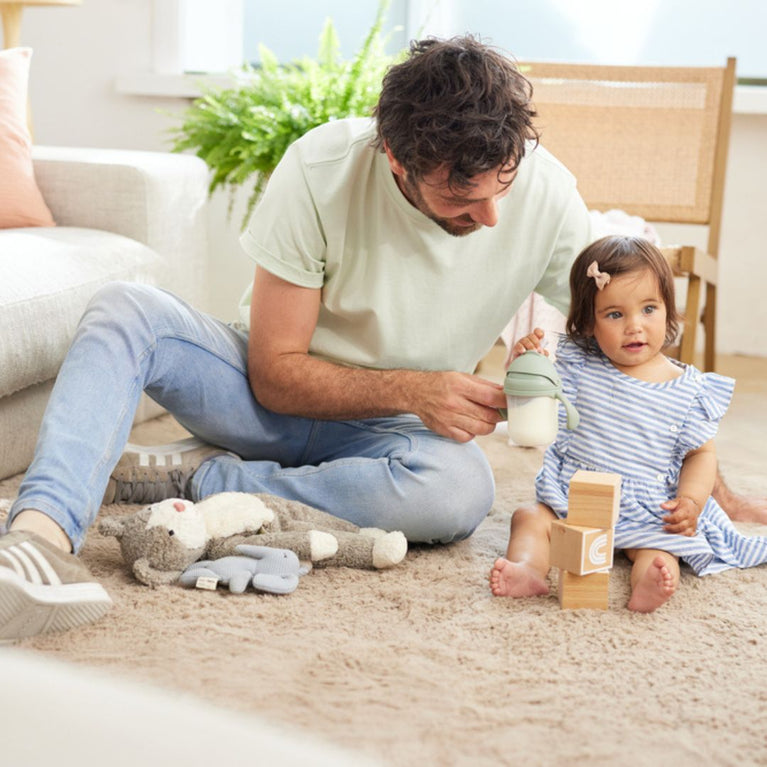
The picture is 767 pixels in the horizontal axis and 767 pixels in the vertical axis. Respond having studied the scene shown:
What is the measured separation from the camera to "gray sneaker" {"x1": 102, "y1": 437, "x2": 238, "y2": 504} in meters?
1.68

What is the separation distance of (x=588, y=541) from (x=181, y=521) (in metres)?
0.53

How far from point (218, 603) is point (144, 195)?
120cm

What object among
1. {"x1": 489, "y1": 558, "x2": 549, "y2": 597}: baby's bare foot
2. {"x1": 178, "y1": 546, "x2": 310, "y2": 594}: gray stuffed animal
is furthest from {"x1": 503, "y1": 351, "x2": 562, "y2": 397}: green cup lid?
{"x1": 178, "y1": 546, "x2": 310, "y2": 594}: gray stuffed animal

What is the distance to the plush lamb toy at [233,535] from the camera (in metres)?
1.38

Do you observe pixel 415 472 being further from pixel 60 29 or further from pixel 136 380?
pixel 60 29

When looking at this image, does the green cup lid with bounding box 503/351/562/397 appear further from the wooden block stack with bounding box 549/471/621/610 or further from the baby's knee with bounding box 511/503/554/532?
the baby's knee with bounding box 511/503/554/532

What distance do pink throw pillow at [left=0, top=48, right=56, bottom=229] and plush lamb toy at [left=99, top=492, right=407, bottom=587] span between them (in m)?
0.98

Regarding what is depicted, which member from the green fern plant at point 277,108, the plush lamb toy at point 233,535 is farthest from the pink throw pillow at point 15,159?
the plush lamb toy at point 233,535

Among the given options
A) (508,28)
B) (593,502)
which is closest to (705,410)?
(593,502)

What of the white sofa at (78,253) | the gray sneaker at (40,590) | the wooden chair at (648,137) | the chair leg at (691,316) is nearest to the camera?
the gray sneaker at (40,590)

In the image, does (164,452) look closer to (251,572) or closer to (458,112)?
(251,572)

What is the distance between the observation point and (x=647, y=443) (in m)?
1.55

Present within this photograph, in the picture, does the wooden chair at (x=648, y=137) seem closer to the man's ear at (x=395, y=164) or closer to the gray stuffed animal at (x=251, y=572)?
the man's ear at (x=395, y=164)

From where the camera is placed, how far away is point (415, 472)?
1526 millimetres
